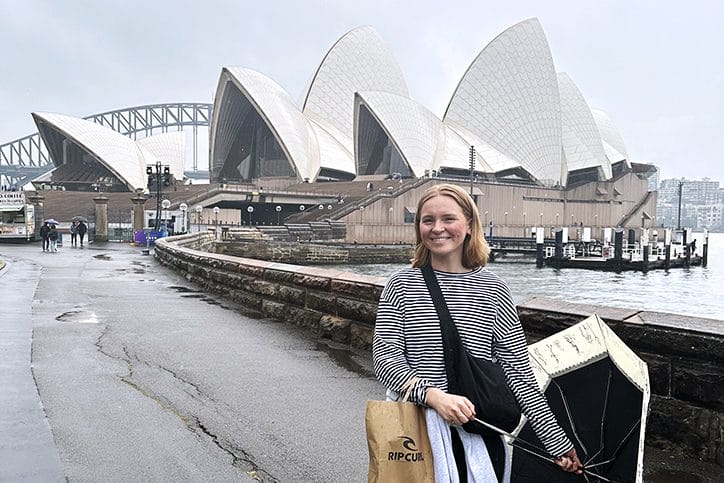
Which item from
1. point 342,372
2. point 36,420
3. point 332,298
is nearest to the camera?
point 36,420

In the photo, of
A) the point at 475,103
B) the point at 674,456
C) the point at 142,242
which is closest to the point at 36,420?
the point at 674,456

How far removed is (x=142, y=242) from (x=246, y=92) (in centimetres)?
3456

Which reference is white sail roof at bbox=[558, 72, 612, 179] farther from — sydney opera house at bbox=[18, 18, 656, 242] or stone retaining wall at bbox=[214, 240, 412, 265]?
stone retaining wall at bbox=[214, 240, 412, 265]

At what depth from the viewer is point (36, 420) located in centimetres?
369

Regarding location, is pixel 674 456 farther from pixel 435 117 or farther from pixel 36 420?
pixel 435 117

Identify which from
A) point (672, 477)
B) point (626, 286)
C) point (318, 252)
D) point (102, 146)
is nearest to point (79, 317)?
point (672, 477)

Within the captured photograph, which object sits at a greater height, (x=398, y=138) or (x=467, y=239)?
(x=398, y=138)

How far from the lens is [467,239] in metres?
2.14

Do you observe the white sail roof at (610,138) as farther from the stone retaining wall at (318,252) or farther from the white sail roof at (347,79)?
the stone retaining wall at (318,252)

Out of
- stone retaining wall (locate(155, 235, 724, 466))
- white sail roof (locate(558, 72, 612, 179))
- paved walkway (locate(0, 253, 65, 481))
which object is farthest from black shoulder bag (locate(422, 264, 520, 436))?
white sail roof (locate(558, 72, 612, 179))

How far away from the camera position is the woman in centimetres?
187

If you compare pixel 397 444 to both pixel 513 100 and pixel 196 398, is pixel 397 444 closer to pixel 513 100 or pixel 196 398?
pixel 196 398

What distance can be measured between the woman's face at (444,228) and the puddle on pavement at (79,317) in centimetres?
635

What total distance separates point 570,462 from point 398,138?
61.3 meters
